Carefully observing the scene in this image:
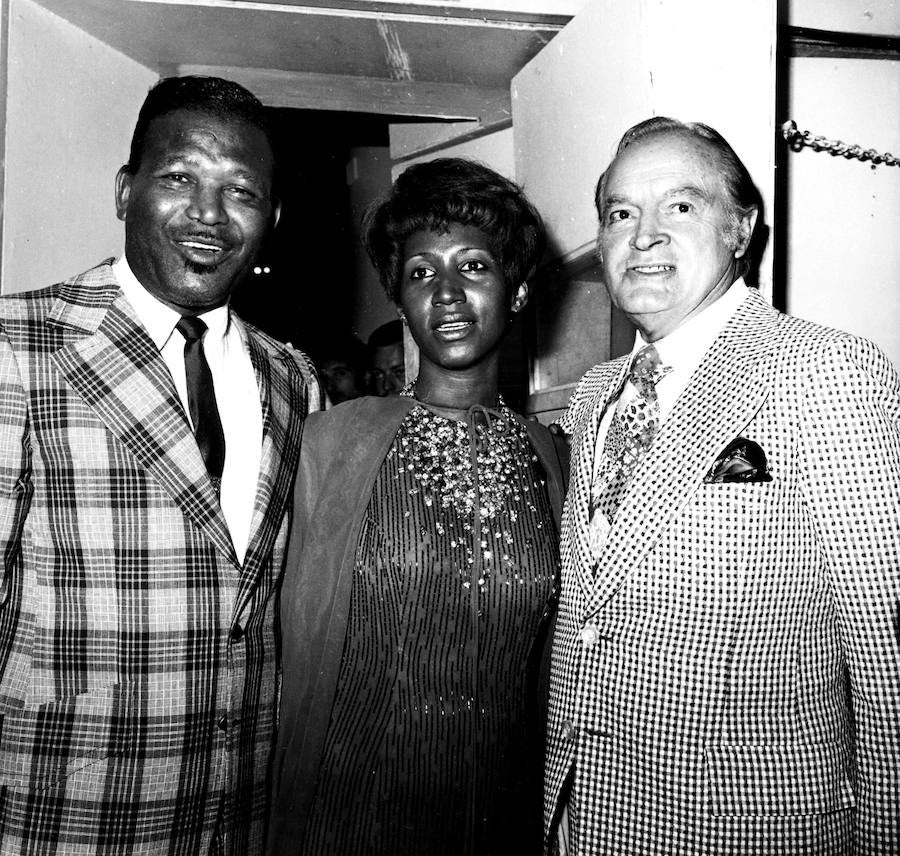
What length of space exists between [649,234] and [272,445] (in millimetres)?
972

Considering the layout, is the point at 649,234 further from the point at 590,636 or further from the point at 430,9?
the point at 430,9

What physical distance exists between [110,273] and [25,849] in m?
1.19

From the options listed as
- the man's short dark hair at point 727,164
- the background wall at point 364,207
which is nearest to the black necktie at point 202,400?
the man's short dark hair at point 727,164

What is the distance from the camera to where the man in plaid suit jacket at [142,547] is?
161 centimetres

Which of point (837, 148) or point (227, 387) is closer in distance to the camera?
point (227, 387)

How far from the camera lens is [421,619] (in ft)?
6.45

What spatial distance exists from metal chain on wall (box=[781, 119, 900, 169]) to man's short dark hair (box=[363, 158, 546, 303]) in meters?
1.06

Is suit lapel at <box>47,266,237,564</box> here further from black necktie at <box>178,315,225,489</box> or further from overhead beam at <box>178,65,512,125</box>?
overhead beam at <box>178,65,512,125</box>

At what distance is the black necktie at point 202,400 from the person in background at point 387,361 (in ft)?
10.5

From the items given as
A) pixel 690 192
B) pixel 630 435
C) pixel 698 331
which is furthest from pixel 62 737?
pixel 690 192

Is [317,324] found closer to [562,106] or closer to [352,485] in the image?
[562,106]

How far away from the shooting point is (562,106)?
2.72 meters

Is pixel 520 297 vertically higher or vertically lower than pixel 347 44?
lower

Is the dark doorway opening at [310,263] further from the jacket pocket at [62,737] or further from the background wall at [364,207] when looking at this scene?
the jacket pocket at [62,737]
